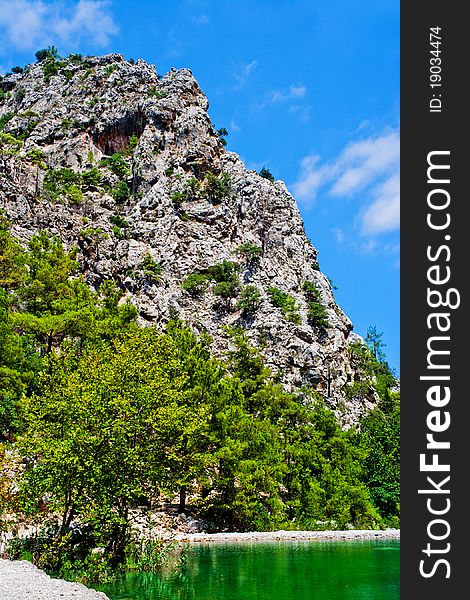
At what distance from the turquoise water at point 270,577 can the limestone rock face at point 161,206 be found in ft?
120

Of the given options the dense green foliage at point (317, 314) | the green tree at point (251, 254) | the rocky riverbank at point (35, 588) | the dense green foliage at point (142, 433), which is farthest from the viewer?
the green tree at point (251, 254)

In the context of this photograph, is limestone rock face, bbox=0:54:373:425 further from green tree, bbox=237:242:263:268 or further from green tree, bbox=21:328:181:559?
green tree, bbox=21:328:181:559

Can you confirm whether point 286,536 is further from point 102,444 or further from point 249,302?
point 249,302

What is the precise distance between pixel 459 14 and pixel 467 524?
6.12 metres

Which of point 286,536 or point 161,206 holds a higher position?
point 161,206

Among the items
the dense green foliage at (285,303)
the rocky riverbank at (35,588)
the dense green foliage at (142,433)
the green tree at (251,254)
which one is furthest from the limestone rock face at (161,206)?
the rocky riverbank at (35,588)

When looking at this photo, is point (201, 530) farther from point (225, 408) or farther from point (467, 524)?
point (467, 524)

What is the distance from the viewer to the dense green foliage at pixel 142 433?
17.4 m

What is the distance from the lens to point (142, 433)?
1811 centimetres

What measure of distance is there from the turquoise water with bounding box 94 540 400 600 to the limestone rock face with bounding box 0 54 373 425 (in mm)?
36531

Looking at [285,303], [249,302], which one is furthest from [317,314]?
[249,302]

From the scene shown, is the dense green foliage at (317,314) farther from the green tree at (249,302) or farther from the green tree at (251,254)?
the green tree at (251,254)

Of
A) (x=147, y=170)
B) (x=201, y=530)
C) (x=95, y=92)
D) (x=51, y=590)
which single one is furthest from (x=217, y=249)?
(x=51, y=590)

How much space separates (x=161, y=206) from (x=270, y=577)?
6411 centimetres
